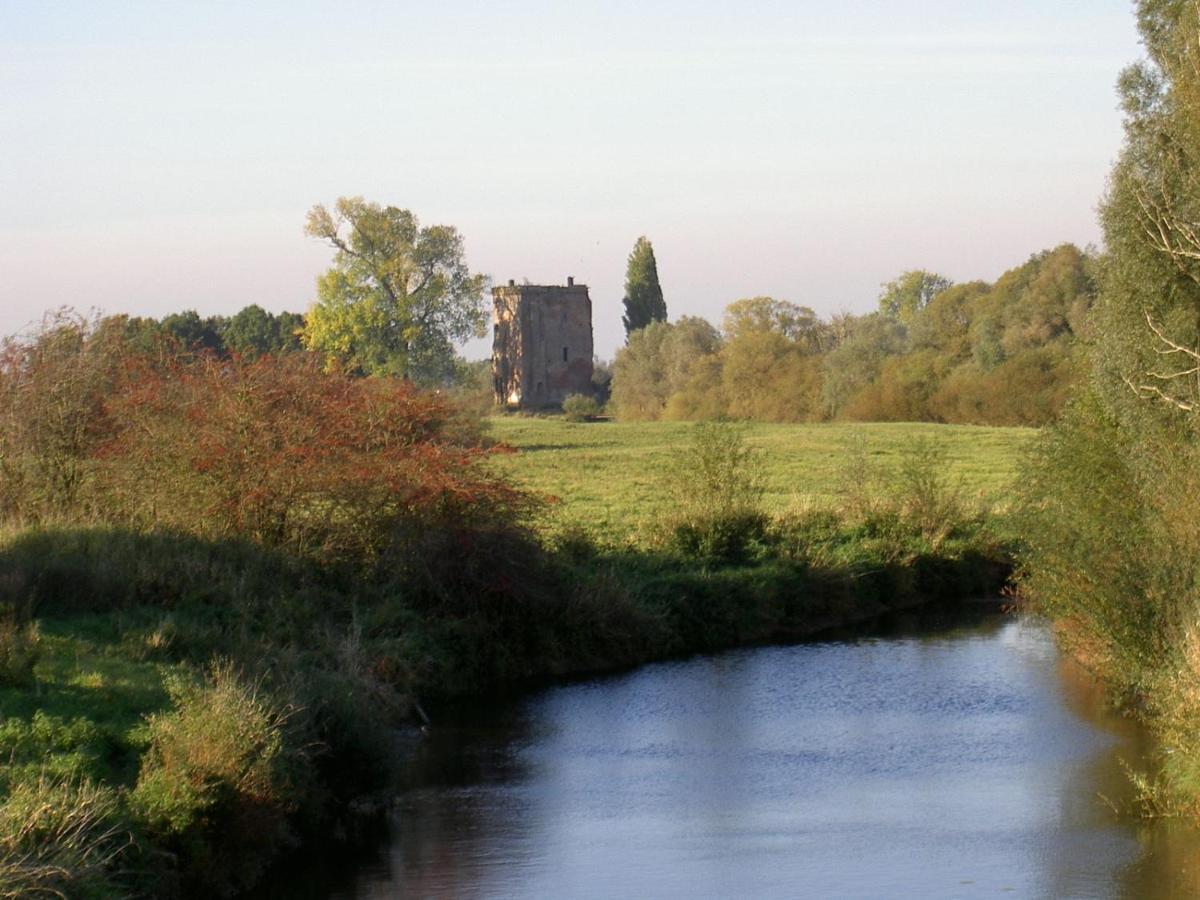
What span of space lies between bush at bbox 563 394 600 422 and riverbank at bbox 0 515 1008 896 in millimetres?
42834

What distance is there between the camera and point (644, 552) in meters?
27.8

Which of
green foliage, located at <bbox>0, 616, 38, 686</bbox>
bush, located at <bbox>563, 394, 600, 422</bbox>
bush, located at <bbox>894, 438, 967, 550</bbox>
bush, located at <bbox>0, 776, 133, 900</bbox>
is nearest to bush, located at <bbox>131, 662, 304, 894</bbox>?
bush, located at <bbox>0, 776, 133, 900</bbox>

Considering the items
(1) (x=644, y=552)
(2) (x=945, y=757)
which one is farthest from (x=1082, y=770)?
(1) (x=644, y=552)

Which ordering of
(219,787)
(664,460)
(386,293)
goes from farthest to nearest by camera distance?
(386,293) < (664,460) < (219,787)

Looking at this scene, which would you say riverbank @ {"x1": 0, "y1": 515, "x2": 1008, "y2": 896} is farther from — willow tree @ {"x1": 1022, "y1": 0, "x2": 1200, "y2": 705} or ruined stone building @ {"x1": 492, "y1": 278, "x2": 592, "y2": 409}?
ruined stone building @ {"x1": 492, "y1": 278, "x2": 592, "y2": 409}

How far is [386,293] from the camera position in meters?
68.1

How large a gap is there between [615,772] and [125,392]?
404 inches

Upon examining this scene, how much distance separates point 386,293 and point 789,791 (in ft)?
177

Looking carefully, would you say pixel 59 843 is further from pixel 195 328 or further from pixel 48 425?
pixel 195 328

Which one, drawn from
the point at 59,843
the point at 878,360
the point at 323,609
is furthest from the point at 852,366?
the point at 59,843

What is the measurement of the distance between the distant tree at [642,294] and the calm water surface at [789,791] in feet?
235

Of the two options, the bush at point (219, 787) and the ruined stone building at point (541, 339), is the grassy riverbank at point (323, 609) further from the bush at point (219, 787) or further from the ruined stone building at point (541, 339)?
the ruined stone building at point (541, 339)

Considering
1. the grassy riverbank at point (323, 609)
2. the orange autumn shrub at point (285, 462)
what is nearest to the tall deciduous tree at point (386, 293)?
the grassy riverbank at point (323, 609)

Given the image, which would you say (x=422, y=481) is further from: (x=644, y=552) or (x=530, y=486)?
(x=530, y=486)
